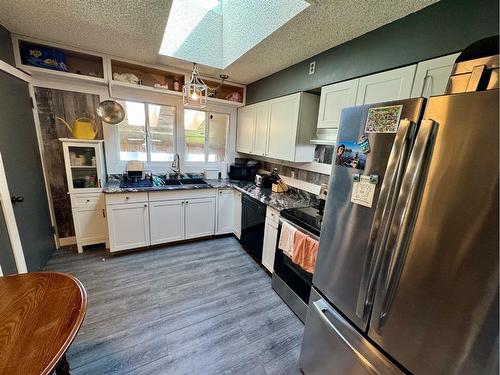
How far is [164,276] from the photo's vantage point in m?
2.37

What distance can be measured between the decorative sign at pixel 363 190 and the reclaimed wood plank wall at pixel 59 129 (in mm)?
3186

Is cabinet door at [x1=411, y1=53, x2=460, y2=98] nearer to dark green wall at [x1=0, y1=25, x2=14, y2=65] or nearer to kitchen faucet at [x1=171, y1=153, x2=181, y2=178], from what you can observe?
kitchen faucet at [x1=171, y1=153, x2=181, y2=178]

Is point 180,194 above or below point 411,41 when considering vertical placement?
below

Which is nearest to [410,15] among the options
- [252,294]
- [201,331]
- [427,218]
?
[427,218]

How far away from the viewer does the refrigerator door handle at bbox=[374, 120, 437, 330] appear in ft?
2.54

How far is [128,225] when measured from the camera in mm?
2660

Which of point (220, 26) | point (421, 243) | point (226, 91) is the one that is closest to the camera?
point (421, 243)

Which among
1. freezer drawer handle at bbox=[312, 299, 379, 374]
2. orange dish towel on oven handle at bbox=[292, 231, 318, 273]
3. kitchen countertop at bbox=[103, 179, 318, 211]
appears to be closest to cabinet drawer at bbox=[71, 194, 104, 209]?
kitchen countertop at bbox=[103, 179, 318, 211]

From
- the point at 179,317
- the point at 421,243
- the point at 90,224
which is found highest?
the point at 421,243

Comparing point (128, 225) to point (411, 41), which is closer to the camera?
point (411, 41)

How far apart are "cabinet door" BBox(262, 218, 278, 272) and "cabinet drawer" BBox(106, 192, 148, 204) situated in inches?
63.3

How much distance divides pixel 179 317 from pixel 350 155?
6.30 feet

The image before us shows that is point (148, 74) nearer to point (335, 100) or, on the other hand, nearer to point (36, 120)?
point (36, 120)

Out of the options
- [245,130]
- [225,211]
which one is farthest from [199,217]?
[245,130]
